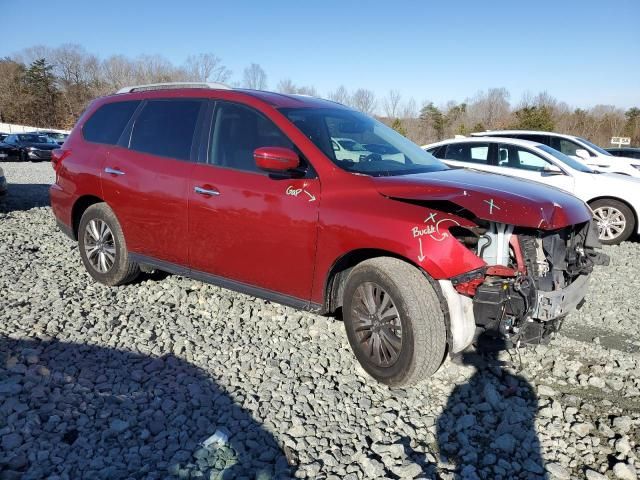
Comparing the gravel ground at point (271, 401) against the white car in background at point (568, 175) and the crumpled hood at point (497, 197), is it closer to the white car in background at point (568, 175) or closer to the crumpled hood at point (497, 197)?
the crumpled hood at point (497, 197)

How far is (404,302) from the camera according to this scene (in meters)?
3.04

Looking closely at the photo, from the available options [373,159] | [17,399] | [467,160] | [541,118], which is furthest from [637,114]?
[17,399]

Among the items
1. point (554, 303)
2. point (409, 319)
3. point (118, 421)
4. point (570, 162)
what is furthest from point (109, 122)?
point (570, 162)

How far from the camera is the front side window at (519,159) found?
8.62 m

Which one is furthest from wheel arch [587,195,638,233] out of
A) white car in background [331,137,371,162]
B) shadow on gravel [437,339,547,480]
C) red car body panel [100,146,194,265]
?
red car body panel [100,146,194,265]

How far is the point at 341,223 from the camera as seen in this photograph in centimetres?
329

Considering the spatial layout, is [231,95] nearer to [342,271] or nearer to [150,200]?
[150,200]

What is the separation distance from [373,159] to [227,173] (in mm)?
1145

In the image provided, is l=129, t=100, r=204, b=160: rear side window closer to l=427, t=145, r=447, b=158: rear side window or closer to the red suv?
the red suv

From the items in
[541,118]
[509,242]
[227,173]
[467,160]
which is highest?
[541,118]

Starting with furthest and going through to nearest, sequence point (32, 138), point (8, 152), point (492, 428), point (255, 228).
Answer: point (32, 138), point (8, 152), point (255, 228), point (492, 428)

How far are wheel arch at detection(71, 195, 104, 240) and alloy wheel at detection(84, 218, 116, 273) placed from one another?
0.76 ft

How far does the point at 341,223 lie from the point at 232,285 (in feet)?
3.98

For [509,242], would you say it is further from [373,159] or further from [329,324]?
[329,324]
